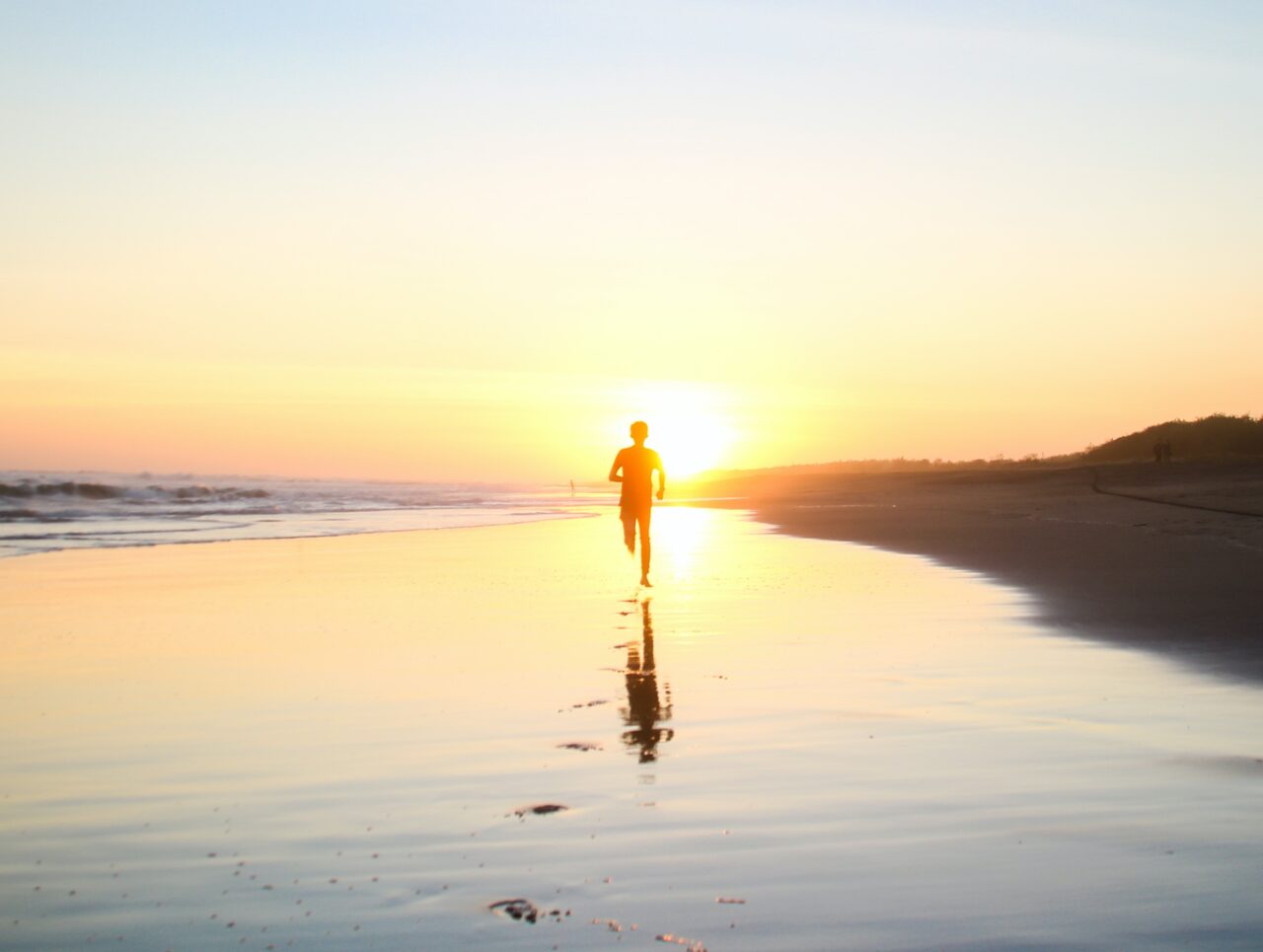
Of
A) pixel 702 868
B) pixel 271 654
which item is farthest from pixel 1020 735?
pixel 271 654

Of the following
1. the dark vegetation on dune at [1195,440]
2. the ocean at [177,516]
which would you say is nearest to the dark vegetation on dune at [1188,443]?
the dark vegetation on dune at [1195,440]

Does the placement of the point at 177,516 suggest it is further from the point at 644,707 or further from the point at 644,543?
the point at 644,707

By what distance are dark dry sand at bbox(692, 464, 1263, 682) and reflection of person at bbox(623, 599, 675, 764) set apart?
3978 mm

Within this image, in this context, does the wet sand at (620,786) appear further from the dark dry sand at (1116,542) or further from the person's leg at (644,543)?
the person's leg at (644,543)

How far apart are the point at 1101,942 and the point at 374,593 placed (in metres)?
11.6

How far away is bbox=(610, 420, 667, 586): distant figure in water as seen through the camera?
1691 centimetres

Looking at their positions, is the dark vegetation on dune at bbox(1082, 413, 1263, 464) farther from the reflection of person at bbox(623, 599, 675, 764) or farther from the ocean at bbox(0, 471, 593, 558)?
the reflection of person at bbox(623, 599, 675, 764)

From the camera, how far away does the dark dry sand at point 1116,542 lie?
35.1 ft

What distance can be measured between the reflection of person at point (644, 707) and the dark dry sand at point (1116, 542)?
3.98 m

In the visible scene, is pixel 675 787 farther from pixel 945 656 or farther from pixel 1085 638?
pixel 1085 638

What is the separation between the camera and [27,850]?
186 inches

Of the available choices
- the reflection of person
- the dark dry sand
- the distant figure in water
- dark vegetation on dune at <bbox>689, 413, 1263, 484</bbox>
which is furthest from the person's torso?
dark vegetation on dune at <bbox>689, 413, 1263, 484</bbox>

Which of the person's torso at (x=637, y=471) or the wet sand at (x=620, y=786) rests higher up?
the person's torso at (x=637, y=471)

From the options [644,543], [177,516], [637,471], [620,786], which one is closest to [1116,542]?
[637,471]
